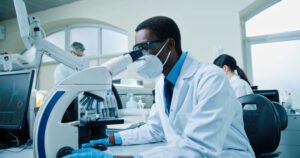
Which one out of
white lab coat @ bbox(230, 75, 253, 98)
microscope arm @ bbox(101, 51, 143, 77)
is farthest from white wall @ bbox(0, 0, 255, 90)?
microscope arm @ bbox(101, 51, 143, 77)

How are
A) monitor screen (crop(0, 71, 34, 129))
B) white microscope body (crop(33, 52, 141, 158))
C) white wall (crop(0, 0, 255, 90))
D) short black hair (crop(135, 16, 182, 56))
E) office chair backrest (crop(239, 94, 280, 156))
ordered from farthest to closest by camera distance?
white wall (crop(0, 0, 255, 90)) → office chair backrest (crop(239, 94, 280, 156)) → monitor screen (crop(0, 71, 34, 129)) → short black hair (crop(135, 16, 182, 56)) → white microscope body (crop(33, 52, 141, 158))

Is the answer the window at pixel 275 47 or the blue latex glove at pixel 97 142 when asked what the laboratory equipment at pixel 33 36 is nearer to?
the blue latex glove at pixel 97 142

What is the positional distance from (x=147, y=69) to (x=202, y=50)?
2461 mm

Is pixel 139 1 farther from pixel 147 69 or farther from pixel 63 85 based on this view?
pixel 63 85

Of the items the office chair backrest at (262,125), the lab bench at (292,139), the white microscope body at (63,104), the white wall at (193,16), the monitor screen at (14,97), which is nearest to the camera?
the white microscope body at (63,104)

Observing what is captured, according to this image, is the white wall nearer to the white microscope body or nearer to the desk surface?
the desk surface

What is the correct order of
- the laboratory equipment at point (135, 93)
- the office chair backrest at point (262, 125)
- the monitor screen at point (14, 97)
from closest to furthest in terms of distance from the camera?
the monitor screen at point (14, 97) < the office chair backrest at point (262, 125) < the laboratory equipment at point (135, 93)

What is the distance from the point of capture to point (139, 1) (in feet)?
12.5

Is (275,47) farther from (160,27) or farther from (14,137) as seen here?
(14,137)

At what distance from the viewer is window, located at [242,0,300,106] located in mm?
3176

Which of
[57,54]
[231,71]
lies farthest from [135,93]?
[57,54]

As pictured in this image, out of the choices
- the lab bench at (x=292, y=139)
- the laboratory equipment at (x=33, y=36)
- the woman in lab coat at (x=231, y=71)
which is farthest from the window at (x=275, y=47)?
the laboratory equipment at (x=33, y=36)

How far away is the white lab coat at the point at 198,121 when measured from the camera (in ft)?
2.50

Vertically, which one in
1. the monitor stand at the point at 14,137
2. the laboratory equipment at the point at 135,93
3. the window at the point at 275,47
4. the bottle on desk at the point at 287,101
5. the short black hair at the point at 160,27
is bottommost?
the monitor stand at the point at 14,137
